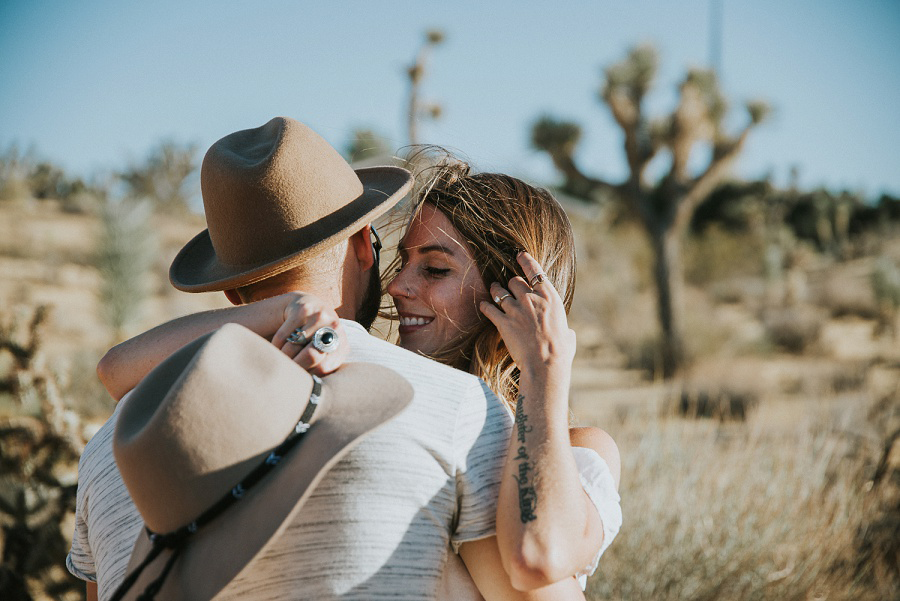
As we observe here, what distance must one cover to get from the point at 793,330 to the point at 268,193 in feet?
62.5

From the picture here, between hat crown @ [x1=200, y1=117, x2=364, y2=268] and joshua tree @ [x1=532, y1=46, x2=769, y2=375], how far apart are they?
1472 cm

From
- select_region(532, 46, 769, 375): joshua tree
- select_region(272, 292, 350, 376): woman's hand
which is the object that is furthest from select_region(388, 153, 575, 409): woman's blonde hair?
select_region(532, 46, 769, 375): joshua tree

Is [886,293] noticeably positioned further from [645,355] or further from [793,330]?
[645,355]

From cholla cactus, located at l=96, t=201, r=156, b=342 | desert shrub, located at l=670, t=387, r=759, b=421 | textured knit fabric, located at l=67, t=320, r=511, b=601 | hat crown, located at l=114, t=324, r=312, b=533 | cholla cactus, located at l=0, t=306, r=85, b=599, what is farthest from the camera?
cholla cactus, located at l=96, t=201, r=156, b=342

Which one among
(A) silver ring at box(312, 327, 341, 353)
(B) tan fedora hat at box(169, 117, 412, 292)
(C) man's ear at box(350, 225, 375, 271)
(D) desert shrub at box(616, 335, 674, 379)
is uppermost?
(B) tan fedora hat at box(169, 117, 412, 292)

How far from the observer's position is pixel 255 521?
1322mm

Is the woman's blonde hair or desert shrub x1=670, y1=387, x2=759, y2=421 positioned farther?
desert shrub x1=670, y1=387, x2=759, y2=421

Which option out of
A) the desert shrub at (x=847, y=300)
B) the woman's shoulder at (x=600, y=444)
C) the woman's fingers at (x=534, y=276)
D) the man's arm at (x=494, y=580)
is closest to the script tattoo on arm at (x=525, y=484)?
the man's arm at (x=494, y=580)

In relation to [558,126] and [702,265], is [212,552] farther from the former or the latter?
[702,265]

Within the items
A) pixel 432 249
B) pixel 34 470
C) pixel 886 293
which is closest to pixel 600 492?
pixel 432 249

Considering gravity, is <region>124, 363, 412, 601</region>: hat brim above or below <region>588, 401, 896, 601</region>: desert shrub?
above

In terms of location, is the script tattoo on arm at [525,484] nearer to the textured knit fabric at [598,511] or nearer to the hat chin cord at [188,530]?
the textured knit fabric at [598,511]

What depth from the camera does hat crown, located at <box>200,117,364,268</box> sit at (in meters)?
1.87

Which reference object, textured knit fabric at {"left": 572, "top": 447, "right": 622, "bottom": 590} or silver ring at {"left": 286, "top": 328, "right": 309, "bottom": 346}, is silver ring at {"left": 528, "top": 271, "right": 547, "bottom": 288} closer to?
textured knit fabric at {"left": 572, "top": 447, "right": 622, "bottom": 590}
